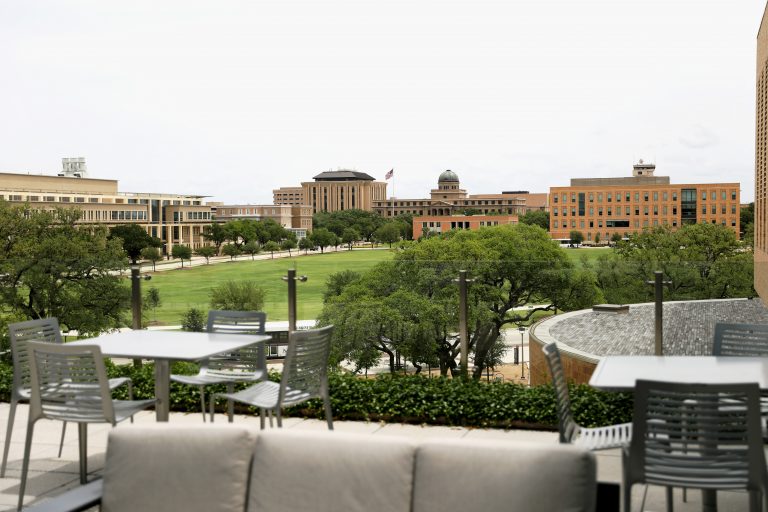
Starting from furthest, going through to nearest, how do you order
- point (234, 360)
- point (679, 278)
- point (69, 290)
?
point (69, 290) → point (679, 278) → point (234, 360)

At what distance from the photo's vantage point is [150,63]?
397 ft

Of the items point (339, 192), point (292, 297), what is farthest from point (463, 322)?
point (339, 192)

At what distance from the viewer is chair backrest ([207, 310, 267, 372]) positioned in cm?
655

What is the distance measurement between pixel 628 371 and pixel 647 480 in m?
1.06

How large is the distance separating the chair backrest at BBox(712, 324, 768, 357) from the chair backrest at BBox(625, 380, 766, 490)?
204cm

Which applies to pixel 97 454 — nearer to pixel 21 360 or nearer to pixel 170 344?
pixel 21 360

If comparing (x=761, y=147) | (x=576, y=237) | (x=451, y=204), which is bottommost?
(x=576, y=237)

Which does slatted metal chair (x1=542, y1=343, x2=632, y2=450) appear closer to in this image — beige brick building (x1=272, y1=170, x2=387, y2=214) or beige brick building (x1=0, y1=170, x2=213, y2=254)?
beige brick building (x1=0, y1=170, x2=213, y2=254)

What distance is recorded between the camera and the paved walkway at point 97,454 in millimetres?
4859

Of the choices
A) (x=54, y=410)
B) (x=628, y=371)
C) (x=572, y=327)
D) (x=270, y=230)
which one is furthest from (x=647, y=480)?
(x=270, y=230)

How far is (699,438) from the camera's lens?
3562 mm

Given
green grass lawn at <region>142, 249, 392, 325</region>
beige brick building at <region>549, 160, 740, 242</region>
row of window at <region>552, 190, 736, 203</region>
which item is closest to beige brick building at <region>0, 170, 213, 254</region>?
row of window at <region>552, 190, 736, 203</region>

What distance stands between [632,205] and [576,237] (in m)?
9.12

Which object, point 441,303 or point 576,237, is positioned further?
point 576,237
